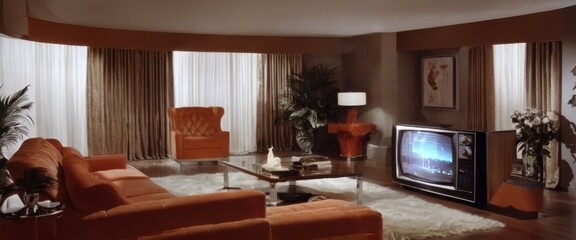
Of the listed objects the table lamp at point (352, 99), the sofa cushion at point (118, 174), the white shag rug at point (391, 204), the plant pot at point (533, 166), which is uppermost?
the table lamp at point (352, 99)

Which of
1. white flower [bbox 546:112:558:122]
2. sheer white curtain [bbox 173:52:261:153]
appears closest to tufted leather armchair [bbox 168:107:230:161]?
sheer white curtain [bbox 173:52:261:153]

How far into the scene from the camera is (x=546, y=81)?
796 cm

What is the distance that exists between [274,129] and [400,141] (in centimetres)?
465

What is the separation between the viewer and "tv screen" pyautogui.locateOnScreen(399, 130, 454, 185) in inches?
244

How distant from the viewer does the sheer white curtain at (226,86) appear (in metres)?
10.4

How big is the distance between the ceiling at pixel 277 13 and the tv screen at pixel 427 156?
1466 millimetres

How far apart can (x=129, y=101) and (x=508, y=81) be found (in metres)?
6.07

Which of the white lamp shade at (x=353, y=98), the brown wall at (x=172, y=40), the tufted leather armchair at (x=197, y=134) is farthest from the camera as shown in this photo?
the white lamp shade at (x=353, y=98)

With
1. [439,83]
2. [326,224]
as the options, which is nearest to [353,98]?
[439,83]

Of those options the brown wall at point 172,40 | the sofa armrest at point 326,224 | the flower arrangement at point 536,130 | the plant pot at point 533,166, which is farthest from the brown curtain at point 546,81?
the sofa armrest at point 326,224

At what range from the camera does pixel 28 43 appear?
28.2 feet

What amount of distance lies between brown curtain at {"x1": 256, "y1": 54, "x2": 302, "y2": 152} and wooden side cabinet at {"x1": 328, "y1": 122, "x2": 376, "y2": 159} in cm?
129

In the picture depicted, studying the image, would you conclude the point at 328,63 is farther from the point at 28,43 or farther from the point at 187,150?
the point at 28,43

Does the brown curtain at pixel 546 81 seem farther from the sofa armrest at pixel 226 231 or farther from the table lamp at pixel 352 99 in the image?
the sofa armrest at pixel 226 231
